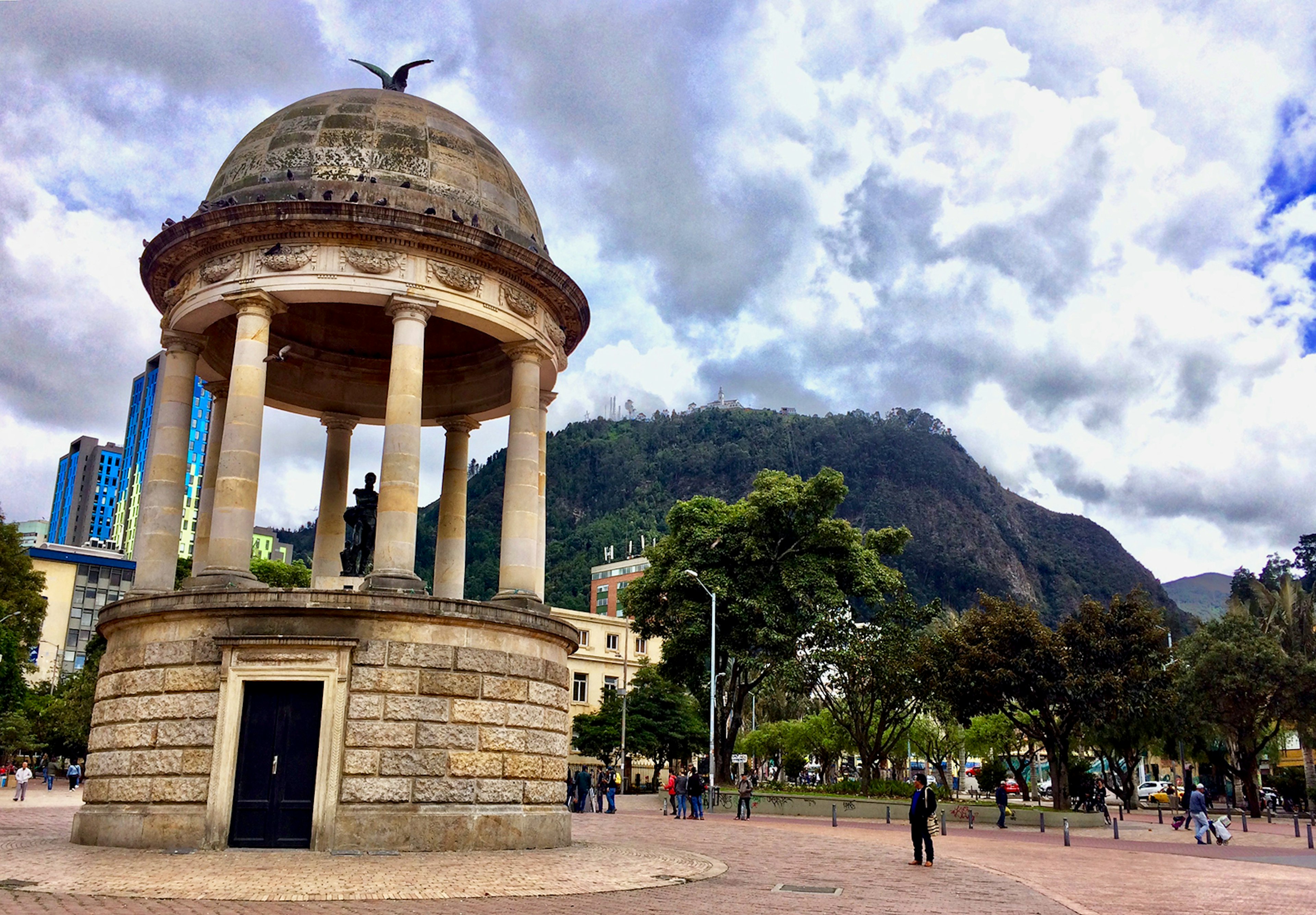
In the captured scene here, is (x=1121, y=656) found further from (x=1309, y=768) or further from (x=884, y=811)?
(x=1309, y=768)

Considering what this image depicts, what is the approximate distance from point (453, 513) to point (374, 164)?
8.30 meters

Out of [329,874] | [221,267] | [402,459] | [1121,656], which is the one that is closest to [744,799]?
[1121,656]

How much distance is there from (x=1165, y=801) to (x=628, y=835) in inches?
2201

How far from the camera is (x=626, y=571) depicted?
5546 inches

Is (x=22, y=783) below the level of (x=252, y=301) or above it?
below

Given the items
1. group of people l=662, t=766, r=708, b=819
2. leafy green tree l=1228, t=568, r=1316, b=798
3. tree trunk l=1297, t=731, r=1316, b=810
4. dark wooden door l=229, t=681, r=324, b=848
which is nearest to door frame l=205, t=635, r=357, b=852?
dark wooden door l=229, t=681, r=324, b=848

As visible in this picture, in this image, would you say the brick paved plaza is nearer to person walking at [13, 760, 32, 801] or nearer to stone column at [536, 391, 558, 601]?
stone column at [536, 391, 558, 601]

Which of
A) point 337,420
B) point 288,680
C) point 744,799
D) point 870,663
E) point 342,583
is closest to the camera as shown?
point 288,680

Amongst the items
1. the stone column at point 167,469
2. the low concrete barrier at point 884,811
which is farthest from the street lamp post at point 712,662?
the stone column at point 167,469

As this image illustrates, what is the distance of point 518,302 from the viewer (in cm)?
2231

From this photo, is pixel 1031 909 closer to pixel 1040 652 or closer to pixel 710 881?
pixel 710 881

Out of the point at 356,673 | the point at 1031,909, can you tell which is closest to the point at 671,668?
the point at 356,673

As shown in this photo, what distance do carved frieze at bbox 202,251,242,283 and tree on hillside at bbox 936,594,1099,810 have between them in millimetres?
32805

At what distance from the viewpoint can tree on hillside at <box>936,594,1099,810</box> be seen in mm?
42688
